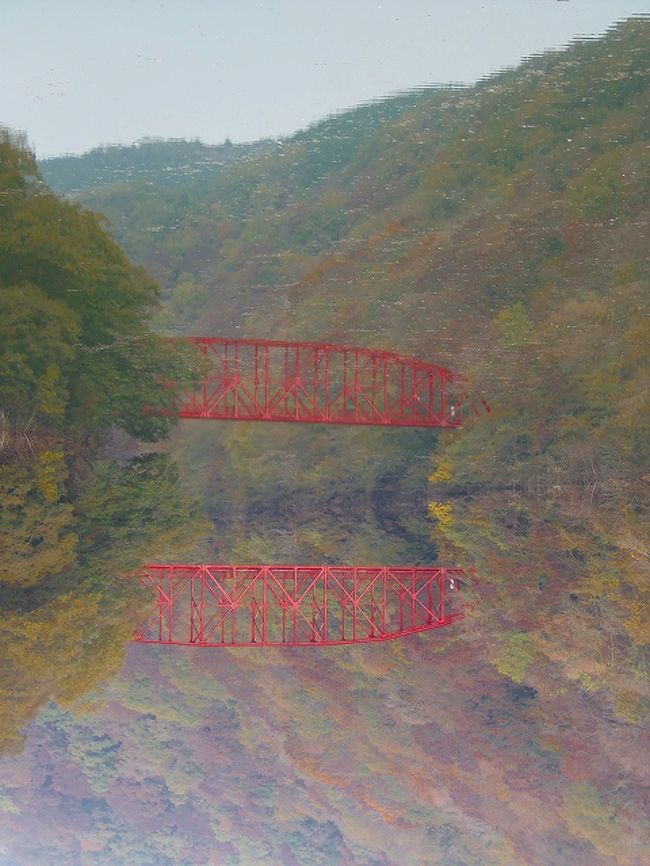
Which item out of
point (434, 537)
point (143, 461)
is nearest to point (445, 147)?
point (434, 537)

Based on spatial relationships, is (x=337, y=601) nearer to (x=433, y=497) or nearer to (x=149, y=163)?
(x=433, y=497)

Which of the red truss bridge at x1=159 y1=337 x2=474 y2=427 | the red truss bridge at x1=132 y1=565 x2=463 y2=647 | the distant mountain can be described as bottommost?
the red truss bridge at x1=132 y1=565 x2=463 y2=647

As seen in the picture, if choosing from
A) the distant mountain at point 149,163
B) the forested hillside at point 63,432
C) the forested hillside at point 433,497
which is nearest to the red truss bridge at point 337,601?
the forested hillside at point 433,497

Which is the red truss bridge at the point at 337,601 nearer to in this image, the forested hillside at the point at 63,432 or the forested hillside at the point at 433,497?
the forested hillside at the point at 433,497

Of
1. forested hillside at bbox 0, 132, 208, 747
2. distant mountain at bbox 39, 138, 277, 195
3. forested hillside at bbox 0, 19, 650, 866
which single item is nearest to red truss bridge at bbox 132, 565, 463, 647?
forested hillside at bbox 0, 19, 650, 866

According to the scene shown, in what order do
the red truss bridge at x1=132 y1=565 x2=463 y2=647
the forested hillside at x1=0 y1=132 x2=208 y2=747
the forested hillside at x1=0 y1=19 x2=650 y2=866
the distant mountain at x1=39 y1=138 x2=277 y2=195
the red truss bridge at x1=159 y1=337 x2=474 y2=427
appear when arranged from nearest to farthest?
the forested hillside at x1=0 y1=132 x2=208 y2=747 < the forested hillside at x1=0 y1=19 x2=650 y2=866 < the red truss bridge at x1=132 y1=565 x2=463 y2=647 < the red truss bridge at x1=159 y1=337 x2=474 y2=427 < the distant mountain at x1=39 y1=138 x2=277 y2=195

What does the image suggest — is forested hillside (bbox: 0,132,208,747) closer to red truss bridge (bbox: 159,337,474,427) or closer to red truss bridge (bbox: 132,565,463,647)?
red truss bridge (bbox: 132,565,463,647)

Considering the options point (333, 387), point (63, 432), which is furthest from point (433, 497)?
point (63, 432)

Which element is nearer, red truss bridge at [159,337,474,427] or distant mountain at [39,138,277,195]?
A: red truss bridge at [159,337,474,427]
